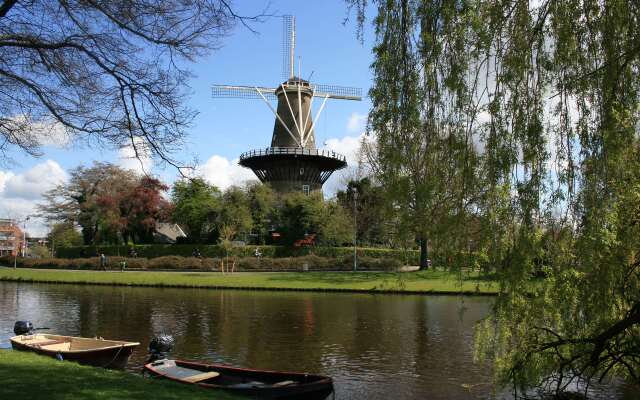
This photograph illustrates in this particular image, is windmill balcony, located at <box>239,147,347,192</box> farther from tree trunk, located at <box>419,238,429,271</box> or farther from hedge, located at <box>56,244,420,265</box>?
tree trunk, located at <box>419,238,429,271</box>

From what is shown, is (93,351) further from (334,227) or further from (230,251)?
(334,227)

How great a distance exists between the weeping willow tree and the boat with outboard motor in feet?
25.4

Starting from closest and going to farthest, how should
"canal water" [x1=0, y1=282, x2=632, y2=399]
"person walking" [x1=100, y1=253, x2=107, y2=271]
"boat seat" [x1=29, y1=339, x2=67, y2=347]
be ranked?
"canal water" [x1=0, y1=282, x2=632, y2=399] → "boat seat" [x1=29, y1=339, x2=67, y2=347] → "person walking" [x1=100, y1=253, x2=107, y2=271]

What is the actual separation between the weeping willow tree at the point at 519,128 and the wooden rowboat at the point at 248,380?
364cm

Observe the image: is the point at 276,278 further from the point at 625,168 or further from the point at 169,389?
the point at 625,168

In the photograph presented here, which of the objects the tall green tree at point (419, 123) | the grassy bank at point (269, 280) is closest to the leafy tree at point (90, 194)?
the grassy bank at point (269, 280)

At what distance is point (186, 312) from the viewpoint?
2170 cm

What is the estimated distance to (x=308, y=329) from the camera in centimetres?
1772

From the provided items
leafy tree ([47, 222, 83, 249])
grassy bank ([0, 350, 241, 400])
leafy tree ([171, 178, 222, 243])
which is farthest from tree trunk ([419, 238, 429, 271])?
leafy tree ([47, 222, 83, 249])

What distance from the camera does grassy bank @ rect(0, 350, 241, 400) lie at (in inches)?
311

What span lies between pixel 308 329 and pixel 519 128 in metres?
12.2

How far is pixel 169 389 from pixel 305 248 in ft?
119

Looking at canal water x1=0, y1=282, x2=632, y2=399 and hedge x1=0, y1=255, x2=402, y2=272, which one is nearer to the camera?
canal water x1=0, y1=282, x2=632, y2=399

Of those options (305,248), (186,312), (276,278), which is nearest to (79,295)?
(186,312)
